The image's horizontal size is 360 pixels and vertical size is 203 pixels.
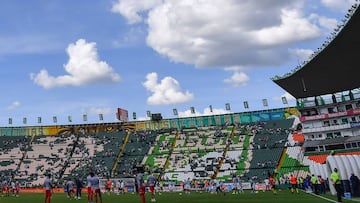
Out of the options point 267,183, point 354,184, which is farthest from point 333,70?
point 354,184

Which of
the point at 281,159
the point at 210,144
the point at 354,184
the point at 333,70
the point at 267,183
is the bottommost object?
the point at 267,183

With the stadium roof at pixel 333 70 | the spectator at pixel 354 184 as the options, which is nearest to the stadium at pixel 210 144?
the stadium roof at pixel 333 70

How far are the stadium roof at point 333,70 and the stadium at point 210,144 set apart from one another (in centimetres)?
12

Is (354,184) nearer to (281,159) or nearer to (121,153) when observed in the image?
(281,159)

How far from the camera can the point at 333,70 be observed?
4641cm

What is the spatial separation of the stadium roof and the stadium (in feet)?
0.38

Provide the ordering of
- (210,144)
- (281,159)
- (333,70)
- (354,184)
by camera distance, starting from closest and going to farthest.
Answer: (354,184) → (333,70) → (281,159) → (210,144)

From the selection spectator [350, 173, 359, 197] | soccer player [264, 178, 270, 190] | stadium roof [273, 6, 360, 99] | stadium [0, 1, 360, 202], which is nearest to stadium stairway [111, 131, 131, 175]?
stadium [0, 1, 360, 202]

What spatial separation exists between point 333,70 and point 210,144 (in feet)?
112

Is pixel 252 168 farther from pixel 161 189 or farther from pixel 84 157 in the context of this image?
pixel 84 157

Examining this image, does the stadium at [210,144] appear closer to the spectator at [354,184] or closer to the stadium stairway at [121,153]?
the stadium stairway at [121,153]

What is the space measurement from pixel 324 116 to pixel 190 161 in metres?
24.1

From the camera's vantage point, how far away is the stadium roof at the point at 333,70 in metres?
33.6

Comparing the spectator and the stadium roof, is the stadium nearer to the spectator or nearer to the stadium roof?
the stadium roof
